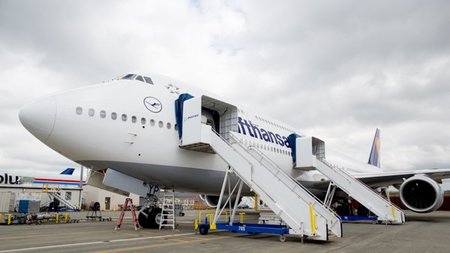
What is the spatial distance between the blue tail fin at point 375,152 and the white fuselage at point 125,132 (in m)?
22.3

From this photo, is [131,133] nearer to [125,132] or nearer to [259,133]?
[125,132]

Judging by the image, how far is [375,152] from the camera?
30672 millimetres

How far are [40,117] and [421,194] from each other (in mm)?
15577

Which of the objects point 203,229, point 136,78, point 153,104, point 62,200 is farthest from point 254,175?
point 62,200

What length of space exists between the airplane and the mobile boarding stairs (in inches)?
17.0

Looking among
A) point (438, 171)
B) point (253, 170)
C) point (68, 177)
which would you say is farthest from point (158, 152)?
point (68, 177)

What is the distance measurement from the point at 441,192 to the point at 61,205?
31.3 meters

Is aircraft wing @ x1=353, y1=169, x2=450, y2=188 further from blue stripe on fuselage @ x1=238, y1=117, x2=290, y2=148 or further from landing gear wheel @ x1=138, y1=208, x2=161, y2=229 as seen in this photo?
landing gear wheel @ x1=138, y1=208, x2=161, y2=229

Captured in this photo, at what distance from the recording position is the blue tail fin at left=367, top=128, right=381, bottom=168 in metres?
30.0

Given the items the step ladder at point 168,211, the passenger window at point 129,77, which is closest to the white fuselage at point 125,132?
the passenger window at point 129,77

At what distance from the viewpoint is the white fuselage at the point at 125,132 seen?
8.57 m

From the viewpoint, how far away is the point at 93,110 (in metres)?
8.98

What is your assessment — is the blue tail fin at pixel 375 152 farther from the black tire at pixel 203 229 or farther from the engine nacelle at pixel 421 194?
the black tire at pixel 203 229

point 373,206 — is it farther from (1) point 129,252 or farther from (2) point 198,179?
(1) point 129,252
